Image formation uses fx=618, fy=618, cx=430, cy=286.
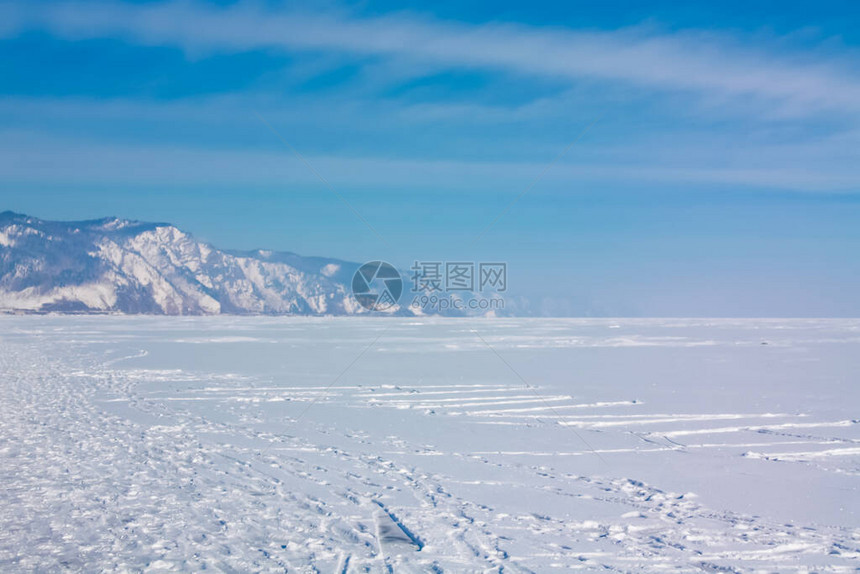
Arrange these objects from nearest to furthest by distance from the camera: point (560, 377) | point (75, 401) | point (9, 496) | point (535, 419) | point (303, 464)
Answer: point (9, 496) → point (303, 464) → point (535, 419) → point (75, 401) → point (560, 377)

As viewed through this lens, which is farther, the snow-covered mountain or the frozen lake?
the snow-covered mountain

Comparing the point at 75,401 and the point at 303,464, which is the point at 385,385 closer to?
the point at 75,401

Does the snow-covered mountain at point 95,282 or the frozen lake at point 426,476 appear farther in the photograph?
the snow-covered mountain at point 95,282

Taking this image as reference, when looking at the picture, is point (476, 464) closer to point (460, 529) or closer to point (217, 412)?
point (460, 529)

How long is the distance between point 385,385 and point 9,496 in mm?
10382

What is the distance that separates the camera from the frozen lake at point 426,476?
5246 mm

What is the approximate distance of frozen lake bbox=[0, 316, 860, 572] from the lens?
17.2 feet

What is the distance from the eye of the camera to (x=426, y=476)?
764cm

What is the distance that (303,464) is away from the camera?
26.8 feet

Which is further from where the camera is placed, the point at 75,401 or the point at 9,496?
the point at 75,401

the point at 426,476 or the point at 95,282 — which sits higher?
the point at 95,282

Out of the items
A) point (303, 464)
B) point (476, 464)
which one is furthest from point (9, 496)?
point (476, 464)

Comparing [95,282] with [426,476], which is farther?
[95,282]

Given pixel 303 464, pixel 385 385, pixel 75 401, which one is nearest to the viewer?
pixel 303 464
